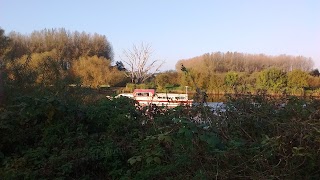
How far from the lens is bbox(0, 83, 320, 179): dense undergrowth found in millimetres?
3316

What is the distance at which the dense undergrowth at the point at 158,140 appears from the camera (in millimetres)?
3316

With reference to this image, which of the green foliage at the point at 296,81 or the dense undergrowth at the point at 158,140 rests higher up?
the green foliage at the point at 296,81

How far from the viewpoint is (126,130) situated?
19.7 feet

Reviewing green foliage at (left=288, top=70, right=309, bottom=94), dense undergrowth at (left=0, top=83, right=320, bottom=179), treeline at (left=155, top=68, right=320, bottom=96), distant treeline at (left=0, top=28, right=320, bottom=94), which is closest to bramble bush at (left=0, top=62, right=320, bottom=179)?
dense undergrowth at (left=0, top=83, right=320, bottom=179)

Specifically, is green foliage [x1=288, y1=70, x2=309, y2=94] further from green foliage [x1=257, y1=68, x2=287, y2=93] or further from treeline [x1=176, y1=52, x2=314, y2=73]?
treeline [x1=176, y1=52, x2=314, y2=73]

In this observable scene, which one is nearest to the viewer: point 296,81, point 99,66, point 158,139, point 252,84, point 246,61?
point 158,139

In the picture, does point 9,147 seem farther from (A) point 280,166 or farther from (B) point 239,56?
(B) point 239,56

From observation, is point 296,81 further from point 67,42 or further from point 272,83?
point 67,42

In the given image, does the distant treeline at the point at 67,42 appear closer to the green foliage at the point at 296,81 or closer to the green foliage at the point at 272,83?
the green foliage at the point at 296,81

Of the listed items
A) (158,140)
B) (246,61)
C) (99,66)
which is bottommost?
(158,140)

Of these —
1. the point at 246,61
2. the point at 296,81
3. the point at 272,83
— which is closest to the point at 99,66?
the point at 296,81

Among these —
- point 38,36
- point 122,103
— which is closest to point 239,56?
point 38,36

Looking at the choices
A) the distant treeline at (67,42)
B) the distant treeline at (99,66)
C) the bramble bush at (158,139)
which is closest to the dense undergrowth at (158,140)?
the bramble bush at (158,139)

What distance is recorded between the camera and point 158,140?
4.32 metres
